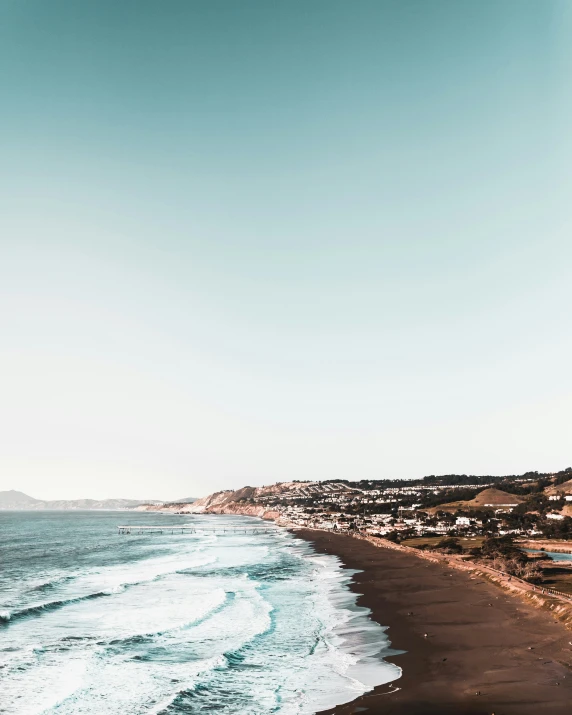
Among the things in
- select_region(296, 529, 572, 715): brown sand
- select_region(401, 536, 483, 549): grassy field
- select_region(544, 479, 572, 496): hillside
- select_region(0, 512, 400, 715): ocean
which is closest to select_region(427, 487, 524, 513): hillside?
select_region(544, 479, 572, 496): hillside

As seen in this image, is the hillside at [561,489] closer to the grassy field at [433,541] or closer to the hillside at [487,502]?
the hillside at [487,502]

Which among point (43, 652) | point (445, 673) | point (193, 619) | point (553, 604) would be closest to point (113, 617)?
point (193, 619)

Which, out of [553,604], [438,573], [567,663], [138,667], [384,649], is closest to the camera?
[567,663]

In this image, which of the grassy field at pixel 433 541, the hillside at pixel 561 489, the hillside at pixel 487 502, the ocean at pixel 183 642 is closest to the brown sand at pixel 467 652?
the ocean at pixel 183 642

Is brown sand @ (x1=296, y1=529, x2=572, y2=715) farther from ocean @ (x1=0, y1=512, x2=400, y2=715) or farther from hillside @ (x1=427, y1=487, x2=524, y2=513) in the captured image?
hillside @ (x1=427, y1=487, x2=524, y2=513)

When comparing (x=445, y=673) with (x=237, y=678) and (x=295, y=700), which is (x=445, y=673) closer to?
(x=295, y=700)

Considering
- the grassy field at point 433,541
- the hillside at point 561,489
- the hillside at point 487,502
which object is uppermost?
the hillside at point 561,489
